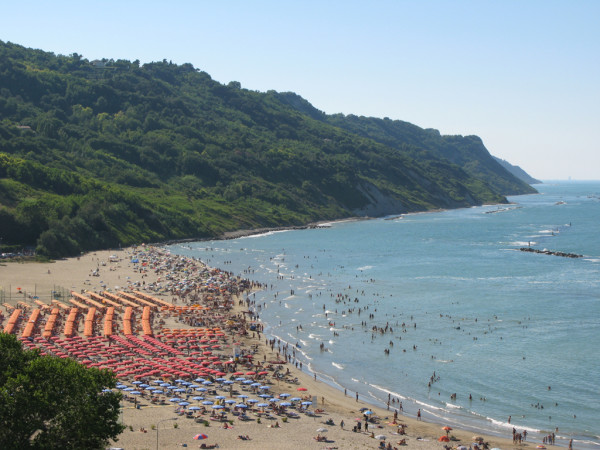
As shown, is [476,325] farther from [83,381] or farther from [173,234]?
[173,234]

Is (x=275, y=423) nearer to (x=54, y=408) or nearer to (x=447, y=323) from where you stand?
(x=54, y=408)

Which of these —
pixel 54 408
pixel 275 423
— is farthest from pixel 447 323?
pixel 54 408

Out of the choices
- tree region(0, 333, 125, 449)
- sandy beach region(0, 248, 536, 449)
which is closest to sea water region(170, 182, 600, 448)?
sandy beach region(0, 248, 536, 449)

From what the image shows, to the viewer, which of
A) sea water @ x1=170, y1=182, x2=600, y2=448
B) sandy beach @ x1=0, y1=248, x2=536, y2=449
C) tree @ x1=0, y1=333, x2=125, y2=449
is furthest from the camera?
sea water @ x1=170, y1=182, x2=600, y2=448

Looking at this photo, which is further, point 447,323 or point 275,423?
point 447,323

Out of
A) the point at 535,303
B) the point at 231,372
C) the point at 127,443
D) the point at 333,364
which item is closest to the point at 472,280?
the point at 535,303

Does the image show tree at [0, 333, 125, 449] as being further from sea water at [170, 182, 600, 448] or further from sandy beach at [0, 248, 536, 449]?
sea water at [170, 182, 600, 448]

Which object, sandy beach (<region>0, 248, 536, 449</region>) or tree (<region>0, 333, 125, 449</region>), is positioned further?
sandy beach (<region>0, 248, 536, 449</region>)
